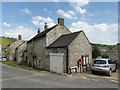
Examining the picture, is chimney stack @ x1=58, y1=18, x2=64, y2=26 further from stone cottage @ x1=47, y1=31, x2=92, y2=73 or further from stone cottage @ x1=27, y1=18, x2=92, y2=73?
stone cottage @ x1=47, y1=31, x2=92, y2=73

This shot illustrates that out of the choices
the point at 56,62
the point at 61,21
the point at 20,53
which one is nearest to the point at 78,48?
the point at 56,62

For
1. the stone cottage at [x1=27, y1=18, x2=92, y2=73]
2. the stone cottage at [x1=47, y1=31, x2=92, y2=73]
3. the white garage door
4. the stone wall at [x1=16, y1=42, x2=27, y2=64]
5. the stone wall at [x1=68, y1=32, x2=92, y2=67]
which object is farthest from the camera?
the stone wall at [x1=16, y1=42, x2=27, y2=64]

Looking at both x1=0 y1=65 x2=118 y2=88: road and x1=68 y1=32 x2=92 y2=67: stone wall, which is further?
x1=68 y1=32 x2=92 y2=67: stone wall

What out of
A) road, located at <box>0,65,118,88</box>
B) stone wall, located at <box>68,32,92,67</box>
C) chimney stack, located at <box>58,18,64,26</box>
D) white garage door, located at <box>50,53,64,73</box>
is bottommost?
road, located at <box>0,65,118,88</box>

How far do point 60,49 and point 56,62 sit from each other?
219cm

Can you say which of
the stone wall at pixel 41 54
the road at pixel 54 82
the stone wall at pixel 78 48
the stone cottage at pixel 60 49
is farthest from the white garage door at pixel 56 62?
the road at pixel 54 82

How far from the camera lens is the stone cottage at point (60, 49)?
24141mm

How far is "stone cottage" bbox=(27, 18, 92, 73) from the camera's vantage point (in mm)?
24141

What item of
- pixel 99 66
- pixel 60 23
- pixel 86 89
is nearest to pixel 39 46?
pixel 60 23

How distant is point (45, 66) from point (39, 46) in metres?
4.63

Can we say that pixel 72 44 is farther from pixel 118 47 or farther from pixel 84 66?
pixel 118 47

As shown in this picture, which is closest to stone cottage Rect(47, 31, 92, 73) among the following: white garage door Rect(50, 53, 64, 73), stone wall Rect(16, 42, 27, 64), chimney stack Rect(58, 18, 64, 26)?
white garage door Rect(50, 53, 64, 73)

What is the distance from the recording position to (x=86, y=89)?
467 inches

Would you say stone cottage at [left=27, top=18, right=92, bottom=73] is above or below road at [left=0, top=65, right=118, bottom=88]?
above
